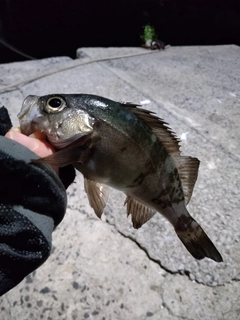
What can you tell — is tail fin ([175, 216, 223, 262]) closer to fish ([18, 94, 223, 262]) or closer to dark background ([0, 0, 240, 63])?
fish ([18, 94, 223, 262])

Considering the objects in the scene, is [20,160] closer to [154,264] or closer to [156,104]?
[154,264]

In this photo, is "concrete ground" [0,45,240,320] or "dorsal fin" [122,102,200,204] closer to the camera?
"dorsal fin" [122,102,200,204]

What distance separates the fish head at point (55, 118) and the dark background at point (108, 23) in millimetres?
4755

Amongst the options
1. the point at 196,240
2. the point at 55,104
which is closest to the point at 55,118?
the point at 55,104

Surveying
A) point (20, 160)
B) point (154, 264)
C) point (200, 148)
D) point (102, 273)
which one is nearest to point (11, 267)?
point (20, 160)

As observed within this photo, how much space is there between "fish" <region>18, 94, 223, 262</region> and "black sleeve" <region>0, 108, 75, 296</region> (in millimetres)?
73

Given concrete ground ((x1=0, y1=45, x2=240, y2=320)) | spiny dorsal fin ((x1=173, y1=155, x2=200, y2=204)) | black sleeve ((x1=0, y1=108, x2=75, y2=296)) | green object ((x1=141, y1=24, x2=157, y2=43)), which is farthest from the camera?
green object ((x1=141, y1=24, x2=157, y2=43))

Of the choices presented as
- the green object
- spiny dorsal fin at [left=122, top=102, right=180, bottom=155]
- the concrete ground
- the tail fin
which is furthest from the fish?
the green object

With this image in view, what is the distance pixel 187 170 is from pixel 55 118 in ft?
1.50

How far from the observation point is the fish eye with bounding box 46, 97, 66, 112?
3.26 ft

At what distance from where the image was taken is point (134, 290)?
1754 mm

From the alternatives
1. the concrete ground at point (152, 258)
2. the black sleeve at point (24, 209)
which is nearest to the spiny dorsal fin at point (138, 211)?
the black sleeve at point (24, 209)

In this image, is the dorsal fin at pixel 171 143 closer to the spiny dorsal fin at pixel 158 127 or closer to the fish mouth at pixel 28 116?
the spiny dorsal fin at pixel 158 127

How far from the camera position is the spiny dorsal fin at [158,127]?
1.04m
